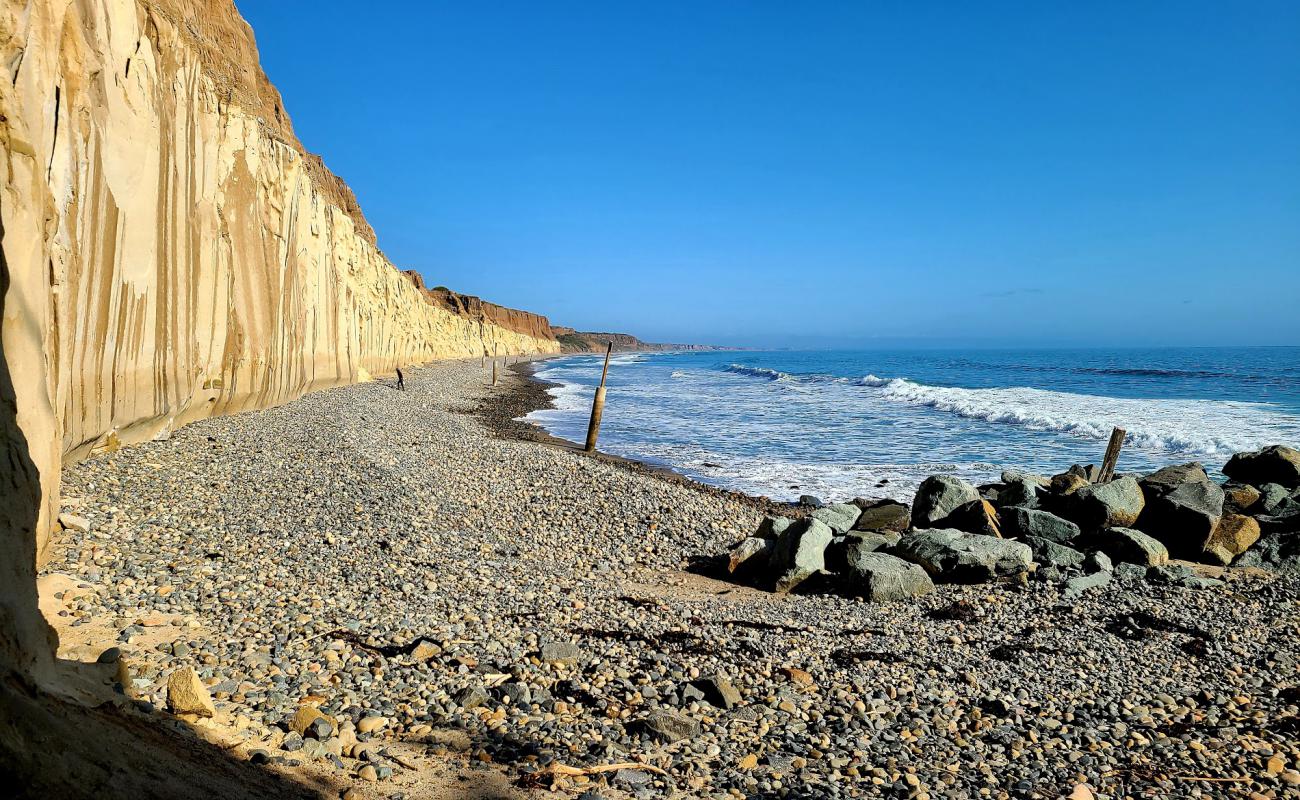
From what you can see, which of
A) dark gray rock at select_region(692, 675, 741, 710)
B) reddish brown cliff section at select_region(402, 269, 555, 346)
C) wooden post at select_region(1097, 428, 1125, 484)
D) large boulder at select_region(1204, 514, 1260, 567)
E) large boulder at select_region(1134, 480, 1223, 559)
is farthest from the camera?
reddish brown cliff section at select_region(402, 269, 555, 346)

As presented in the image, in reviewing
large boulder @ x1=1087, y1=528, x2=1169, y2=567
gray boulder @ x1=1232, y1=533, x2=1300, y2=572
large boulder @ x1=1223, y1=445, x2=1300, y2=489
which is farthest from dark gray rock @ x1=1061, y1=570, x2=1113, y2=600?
large boulder @ x1=1223, y1=445, x2=1300, y2=489

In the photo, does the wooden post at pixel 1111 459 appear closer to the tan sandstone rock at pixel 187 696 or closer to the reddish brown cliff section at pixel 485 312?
the tan sandstone rock at pixel 187 696

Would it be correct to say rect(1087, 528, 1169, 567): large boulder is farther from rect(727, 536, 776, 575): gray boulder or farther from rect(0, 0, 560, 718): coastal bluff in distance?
rect(0, 0, 560, 718): coastal bluff in distance

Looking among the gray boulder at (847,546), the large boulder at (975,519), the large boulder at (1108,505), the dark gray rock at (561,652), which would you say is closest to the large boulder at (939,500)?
the large boulder at (975,519)

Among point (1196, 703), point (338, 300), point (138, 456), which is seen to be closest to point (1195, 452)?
point (1196, 703)

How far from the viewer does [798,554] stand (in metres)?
8.23

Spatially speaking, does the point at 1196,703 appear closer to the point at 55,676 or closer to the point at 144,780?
the point at 144,780

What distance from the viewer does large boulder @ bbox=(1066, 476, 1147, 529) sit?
9.65 meters

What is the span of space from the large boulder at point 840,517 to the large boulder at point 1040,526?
1982 mm

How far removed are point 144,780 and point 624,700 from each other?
9.86 feet

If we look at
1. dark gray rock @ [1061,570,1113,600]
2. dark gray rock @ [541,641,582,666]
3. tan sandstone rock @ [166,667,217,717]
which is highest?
tan sandstone rock @ [166,667,217,717]

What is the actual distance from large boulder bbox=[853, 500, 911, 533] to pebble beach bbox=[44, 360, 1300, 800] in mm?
2170

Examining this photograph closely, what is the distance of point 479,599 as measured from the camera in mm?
6664

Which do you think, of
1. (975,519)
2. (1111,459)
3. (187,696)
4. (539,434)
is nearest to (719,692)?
(187,696)
